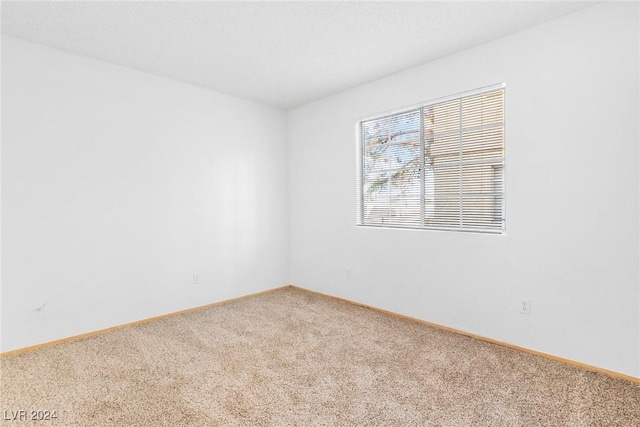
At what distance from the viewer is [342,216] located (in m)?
4.09

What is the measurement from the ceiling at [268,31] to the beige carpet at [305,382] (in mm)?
2601

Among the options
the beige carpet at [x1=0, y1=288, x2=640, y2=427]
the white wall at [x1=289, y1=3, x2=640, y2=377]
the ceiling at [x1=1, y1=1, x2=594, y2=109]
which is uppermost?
the ceiling at [x1=1, y1=1, x2=594, y2=109]

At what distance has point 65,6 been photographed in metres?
2.26

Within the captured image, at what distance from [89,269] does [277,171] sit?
253 cm

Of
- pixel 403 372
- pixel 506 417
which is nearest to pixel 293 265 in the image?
pixel 403 372

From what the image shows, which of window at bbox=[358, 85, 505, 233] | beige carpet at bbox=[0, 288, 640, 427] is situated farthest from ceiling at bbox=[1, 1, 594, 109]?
beige carpet at bbox=[0, 288, 640, 427]

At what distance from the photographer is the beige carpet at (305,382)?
1.85 metres

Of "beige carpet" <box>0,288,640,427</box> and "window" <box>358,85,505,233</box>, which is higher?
"window" <box>358,85,505,233</box>

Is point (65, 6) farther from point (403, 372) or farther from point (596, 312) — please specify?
point (596, 312)

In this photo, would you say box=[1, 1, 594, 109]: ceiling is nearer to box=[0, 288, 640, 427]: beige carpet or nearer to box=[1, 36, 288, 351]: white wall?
box=[1, 36, 288, 351]: white wall

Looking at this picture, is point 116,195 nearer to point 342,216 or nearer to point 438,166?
point 342,216

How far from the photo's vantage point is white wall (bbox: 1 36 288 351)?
2.71m

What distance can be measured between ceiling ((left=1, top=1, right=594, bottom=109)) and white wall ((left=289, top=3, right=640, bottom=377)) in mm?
248

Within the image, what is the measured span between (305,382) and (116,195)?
2.54 m
